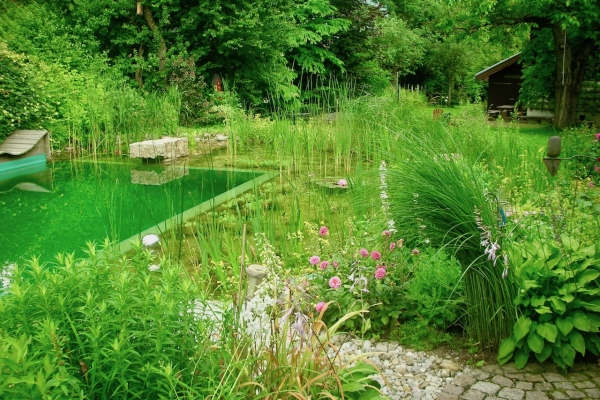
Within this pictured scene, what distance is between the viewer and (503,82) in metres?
20.5

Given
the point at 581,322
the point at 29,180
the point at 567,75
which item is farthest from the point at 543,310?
the point at 567,75

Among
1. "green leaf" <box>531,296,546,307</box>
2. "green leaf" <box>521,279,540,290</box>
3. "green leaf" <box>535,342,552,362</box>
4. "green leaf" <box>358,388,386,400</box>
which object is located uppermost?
"green leaf" <box>521,279,540,290</box>

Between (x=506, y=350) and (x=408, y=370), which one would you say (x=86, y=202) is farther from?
(x=506, y=350)

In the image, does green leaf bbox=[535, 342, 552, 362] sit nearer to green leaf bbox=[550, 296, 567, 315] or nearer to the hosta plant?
the hosta plant

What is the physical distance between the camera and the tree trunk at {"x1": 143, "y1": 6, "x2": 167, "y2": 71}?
13.5 m

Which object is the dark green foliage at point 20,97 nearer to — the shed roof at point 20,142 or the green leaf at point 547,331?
the shed roof at point 20,142

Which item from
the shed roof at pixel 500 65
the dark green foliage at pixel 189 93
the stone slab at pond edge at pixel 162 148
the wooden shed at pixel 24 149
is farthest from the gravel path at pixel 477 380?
the shed roof at pixel 500 65

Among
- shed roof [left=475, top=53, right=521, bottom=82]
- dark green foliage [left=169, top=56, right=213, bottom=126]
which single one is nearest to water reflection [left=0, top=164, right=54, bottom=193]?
dark green foliage [left=169, top=56, right=213, bottom=126]

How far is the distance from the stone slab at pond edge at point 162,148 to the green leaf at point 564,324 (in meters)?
6.50

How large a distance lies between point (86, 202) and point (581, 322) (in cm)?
536

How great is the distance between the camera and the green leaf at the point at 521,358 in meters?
2.60

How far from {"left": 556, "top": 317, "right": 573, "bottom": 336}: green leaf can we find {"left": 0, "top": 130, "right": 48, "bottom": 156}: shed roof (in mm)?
7705

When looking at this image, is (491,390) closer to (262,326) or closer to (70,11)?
(262,326)

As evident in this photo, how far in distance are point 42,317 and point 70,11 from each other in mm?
13428
